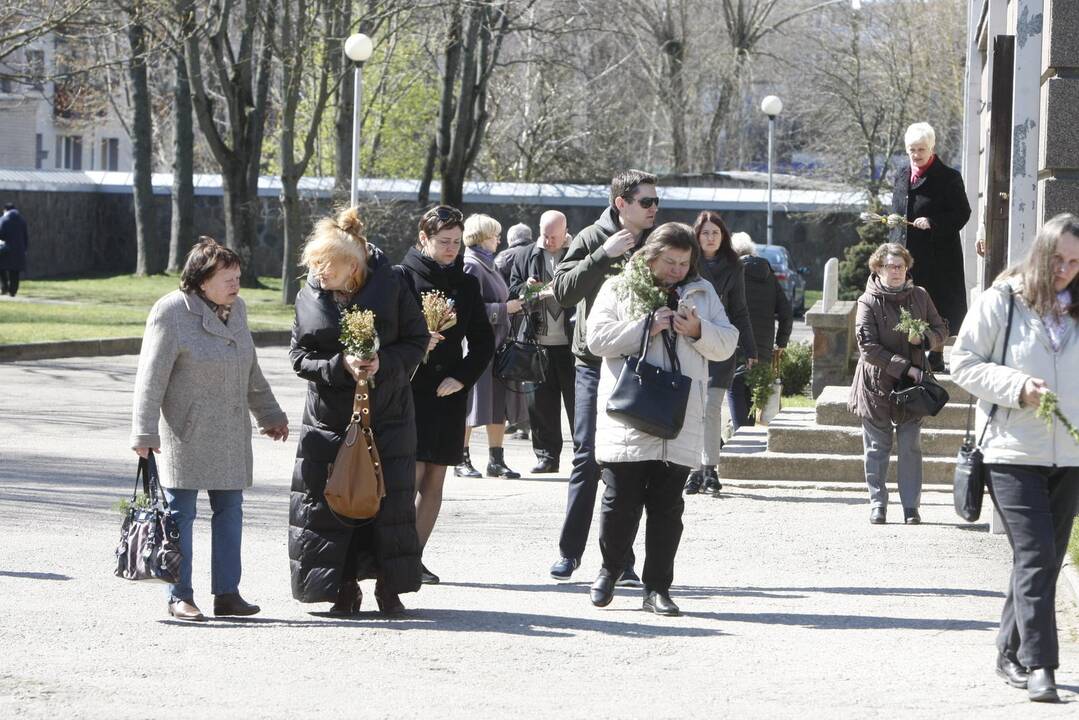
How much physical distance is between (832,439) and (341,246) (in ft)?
19.2

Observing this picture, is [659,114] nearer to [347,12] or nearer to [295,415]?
[347,12]

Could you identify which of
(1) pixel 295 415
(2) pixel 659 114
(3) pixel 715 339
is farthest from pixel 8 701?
(2) pixel 659 114

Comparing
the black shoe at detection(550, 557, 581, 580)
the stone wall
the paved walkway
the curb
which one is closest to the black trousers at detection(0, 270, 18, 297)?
the stone wall

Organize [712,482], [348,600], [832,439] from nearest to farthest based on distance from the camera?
[348,600], [712,482], [832,439]

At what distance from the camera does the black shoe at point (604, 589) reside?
7.56 metres

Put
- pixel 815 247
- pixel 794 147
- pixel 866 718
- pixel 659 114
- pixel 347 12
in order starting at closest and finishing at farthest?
pixel 866 718, pixel 347 12, pixel 815 247, pixel 659 114, pixel 794 147

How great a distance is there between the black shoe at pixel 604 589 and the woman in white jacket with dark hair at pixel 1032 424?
1.89 meters

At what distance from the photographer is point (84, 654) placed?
6.49 m

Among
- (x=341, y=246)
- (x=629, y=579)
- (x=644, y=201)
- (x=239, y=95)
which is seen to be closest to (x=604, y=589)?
(x=629, y=579)

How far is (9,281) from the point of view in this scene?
31328 mm

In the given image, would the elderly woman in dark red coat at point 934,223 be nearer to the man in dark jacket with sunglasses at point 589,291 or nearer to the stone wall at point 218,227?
the man in dark jacket with sunglasses at point 589,291

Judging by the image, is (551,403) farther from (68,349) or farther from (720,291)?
(68,349)

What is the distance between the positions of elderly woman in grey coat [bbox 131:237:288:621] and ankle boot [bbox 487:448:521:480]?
5171 mm

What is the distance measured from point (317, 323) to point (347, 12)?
2361 cm
